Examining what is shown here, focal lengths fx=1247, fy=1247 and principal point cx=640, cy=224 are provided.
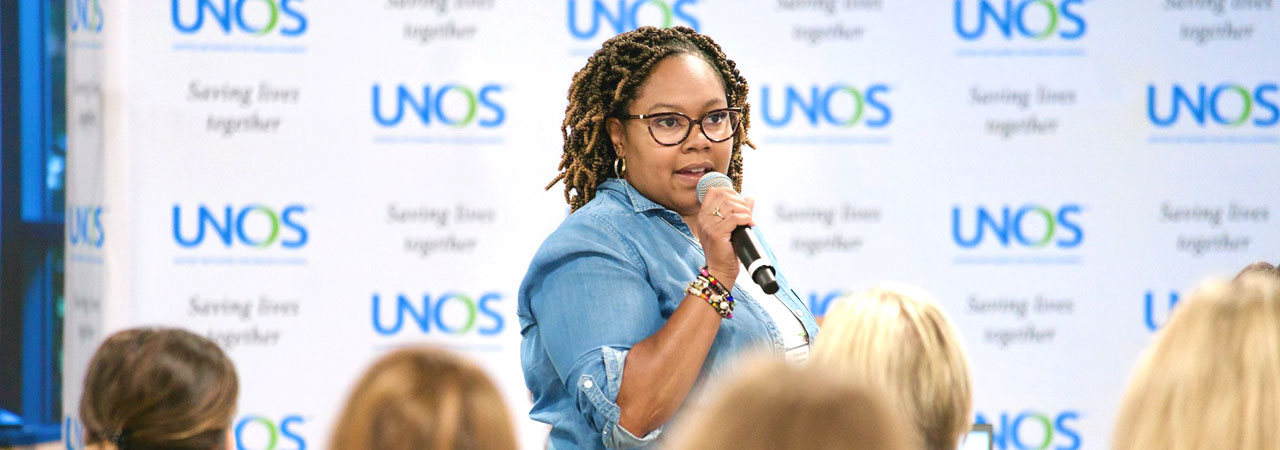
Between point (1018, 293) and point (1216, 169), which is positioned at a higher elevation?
point (1216, 169)

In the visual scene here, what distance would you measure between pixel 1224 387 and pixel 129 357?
4.90 ft

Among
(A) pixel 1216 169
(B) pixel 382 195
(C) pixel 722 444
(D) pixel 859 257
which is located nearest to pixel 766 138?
(D) pixel 859 257

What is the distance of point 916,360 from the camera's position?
5.80ft

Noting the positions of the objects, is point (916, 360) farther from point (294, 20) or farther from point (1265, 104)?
point (1265, 104)

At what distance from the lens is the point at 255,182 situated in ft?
14.2

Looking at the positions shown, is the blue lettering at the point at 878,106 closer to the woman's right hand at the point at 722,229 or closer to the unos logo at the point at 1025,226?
the unos logo at the point at 1025,226

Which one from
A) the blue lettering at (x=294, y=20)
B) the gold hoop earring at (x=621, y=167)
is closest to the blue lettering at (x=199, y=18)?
the blue lettering at (x=294, y=20)

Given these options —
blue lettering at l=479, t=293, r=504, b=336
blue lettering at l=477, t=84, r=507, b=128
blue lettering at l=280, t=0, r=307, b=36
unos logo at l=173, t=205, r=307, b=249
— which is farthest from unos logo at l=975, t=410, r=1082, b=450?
blue lettering at l=280, t=0, r=307, b=36

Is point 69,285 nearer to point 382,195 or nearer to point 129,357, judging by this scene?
point 382,195

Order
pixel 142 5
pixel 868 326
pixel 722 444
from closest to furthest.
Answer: pixel 722 444
pixel 868 326
pixel 142 5

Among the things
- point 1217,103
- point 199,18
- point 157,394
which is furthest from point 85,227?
point 1217,103

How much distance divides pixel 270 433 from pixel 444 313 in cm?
73

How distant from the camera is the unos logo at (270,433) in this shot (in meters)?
4.34

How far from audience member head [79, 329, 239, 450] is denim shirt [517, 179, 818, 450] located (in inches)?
19.3
